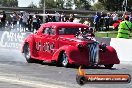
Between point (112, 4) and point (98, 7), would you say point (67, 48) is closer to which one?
point (112, 4)

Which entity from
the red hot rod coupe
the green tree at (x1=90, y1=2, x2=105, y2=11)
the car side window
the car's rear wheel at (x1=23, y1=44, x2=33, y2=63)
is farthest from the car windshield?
the green tree at (x1=90, y1=2, x2=105, y2=11)

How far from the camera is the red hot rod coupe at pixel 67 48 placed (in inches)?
603

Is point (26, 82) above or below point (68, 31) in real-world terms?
below

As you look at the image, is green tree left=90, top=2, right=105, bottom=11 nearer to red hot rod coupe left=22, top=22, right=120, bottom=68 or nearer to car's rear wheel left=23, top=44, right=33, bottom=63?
car's rear wheel left=23, top=44, right=33, bottom=63

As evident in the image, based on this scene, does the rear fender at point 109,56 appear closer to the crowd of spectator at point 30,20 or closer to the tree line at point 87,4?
the crowd of spectator at point 30,20

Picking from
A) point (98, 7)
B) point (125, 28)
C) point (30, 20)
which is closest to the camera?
point (125, 28)

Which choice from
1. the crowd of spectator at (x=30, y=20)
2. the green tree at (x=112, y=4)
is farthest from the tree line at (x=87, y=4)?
the crowd of spectator at (x=30, y=20)

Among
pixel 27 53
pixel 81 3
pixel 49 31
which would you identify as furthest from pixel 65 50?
pixel 81 3

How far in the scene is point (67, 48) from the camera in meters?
15.5

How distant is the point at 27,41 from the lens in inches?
714

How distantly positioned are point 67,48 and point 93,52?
2.84ft

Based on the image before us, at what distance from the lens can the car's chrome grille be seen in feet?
50.1

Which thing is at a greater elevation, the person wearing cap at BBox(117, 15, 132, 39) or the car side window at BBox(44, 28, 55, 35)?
the car side window at BBox(44, 28, 55, 35)

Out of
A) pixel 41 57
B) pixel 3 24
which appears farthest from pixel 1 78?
pixel 3 24
